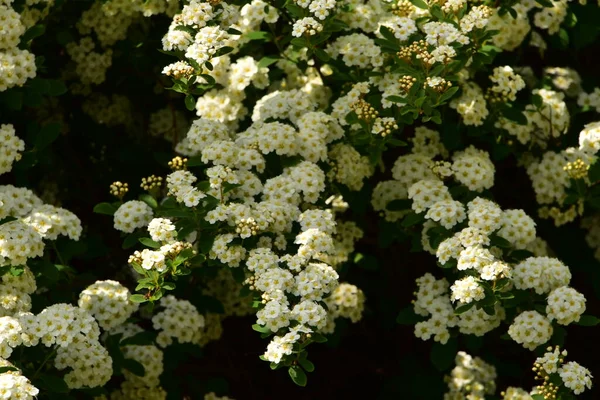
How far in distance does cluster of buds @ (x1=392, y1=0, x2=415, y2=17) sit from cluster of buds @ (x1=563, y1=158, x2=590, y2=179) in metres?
1.20

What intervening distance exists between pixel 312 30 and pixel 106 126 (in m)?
2.28

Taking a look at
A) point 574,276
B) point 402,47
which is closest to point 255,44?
point 402,47

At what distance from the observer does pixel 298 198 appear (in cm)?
551

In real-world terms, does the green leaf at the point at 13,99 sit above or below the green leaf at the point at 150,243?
above

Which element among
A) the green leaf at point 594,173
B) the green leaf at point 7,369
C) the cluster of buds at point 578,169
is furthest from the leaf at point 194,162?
the green leaf at point 594,173

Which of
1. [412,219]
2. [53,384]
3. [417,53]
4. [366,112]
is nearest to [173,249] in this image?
[53,384]

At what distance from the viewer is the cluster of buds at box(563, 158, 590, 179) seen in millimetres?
5883

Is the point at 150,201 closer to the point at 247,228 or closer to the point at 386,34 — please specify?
the point at 247,228

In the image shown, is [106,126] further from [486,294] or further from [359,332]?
[486,294]

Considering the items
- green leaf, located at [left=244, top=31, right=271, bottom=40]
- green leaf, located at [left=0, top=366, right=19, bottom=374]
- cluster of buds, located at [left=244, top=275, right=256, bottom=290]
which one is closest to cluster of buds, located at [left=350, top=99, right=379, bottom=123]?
green leaf, located at [left=244, top=31, right=271, bottom=40]

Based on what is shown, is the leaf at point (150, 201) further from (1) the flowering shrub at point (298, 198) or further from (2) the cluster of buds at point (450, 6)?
(2) the cluster of buds at point (450, 6)

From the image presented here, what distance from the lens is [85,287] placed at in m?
6.09

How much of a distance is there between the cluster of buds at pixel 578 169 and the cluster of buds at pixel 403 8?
120 cm

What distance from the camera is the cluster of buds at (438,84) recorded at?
5254 mm
